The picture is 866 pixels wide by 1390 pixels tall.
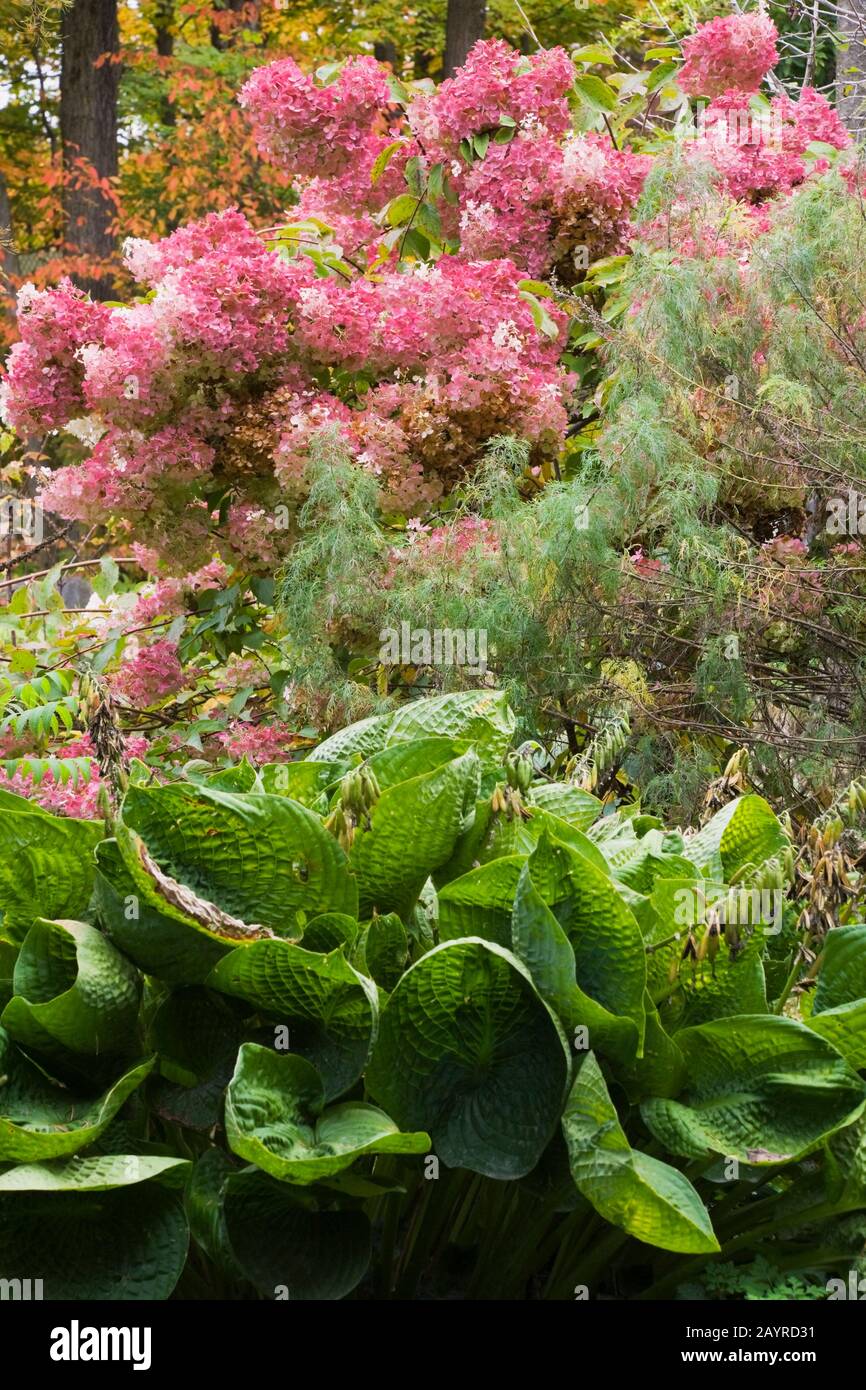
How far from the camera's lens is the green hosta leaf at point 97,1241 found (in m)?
1.18

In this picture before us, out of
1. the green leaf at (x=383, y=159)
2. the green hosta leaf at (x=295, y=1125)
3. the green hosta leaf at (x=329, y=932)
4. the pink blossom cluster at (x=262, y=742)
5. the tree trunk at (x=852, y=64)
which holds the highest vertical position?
the tree trunk at (x=852, y=64)

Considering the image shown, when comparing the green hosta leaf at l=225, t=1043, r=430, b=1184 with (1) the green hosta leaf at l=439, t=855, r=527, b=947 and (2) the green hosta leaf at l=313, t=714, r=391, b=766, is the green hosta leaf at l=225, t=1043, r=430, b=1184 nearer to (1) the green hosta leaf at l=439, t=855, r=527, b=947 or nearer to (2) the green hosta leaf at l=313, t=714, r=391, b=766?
(1) the green hosta leaf at l=439, t=855, r=527, b=947

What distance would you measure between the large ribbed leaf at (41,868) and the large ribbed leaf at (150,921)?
0.07 m

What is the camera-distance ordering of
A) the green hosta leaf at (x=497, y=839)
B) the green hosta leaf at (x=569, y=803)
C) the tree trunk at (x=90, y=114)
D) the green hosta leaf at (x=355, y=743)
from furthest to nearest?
the tree trunk at (x=90, y=114)
the green hosta leaf at (x=355, y=743)
the green hosta leaf at (x=569, y=803)
the green hosta leaf at (x=497, y=839)

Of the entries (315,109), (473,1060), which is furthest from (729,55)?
(473,1060)

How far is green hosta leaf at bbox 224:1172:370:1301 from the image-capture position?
3.89 ft

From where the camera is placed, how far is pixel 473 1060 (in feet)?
Answer: 4.11

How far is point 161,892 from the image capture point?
3.97ft

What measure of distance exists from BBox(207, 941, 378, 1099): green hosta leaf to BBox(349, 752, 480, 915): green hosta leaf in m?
0.18

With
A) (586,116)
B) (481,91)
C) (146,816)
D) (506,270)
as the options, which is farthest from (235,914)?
(586,116)

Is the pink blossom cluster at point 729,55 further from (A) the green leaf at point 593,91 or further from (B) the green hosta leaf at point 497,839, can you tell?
(B) the green hosta leaf at point 497,839

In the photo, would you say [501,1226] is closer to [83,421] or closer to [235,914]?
[235,914]

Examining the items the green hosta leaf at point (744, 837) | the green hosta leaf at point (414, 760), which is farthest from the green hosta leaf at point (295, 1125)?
the green hosta leaf at point (744, 837)

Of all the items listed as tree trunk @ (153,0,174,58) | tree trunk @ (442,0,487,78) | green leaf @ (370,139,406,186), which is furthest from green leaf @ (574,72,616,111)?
tree trunk @ (153,0,174,58)
